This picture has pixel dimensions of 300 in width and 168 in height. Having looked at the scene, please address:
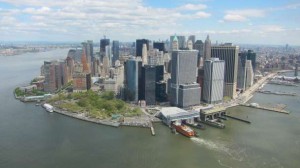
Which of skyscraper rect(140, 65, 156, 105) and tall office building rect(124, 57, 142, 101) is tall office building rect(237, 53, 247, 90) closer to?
skyscraper rect(140, 65, 156, 105)

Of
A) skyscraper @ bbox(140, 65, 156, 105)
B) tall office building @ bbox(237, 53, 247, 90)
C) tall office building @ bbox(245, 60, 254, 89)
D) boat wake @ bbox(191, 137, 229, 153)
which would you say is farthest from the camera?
tall office building @ bbox(245, 60, 254, 89)

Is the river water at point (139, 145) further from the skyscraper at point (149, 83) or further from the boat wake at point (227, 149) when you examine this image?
the skyscraper at point (149, 83)

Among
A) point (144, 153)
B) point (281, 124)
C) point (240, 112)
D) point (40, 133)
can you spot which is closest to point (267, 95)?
point (240, 112)

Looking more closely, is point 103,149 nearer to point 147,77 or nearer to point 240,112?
point 147,77

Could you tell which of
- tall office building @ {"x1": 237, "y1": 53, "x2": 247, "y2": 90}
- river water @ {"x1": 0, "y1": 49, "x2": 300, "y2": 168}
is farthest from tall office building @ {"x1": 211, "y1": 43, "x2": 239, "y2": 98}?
river water @ {"x1": 0, "y1": 49, "x2": 300, "y2": 168}

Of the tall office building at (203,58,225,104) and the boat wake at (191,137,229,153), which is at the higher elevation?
the tall office building at (203,58,225,104)

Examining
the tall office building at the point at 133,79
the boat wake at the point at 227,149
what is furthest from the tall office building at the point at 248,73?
the boat wake at the point at 227,149

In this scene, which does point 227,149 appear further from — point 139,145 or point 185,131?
point 139,145
